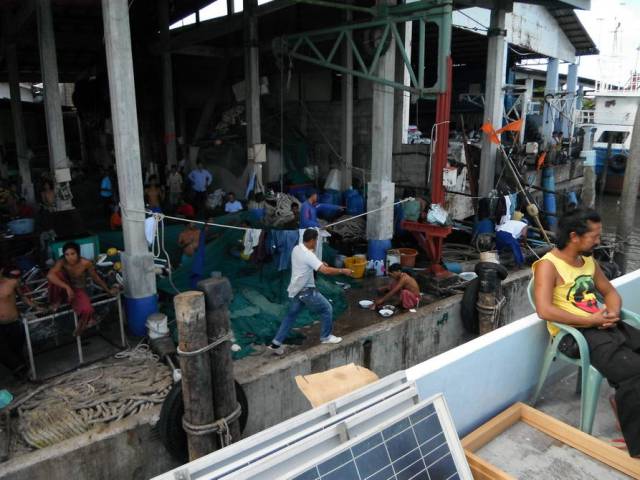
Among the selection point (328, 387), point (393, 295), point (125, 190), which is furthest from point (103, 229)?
point (328, 387)

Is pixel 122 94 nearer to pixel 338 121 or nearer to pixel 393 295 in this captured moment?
pixel 393 295

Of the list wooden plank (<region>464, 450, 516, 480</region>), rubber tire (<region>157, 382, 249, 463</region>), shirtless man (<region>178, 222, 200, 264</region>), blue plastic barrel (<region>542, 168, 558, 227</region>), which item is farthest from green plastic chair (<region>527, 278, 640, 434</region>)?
blue plastic barrel (<region>542, 168, 558, 227</region>)

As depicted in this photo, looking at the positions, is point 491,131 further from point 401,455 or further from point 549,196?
point 401,455

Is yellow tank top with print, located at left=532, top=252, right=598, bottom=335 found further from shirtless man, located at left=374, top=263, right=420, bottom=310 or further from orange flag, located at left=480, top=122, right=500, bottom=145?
orange flag, located at left=480, top=122, right=500, bottom=145

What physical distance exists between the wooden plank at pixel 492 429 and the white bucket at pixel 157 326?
14.0 feet

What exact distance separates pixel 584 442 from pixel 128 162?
5.78 metres

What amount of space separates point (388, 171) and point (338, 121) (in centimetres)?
598

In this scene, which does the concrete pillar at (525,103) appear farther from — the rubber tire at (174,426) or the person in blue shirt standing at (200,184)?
the rubber tire at (174,426)

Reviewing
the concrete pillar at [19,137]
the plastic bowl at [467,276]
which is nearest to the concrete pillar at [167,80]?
the concrete pillar at [19,137]

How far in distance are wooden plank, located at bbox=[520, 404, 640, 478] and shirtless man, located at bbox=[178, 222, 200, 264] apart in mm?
5815

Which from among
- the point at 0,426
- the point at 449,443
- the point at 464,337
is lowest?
the point at 464,337

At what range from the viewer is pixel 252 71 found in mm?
12664

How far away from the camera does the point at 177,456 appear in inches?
171

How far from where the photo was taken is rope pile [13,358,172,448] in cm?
477
